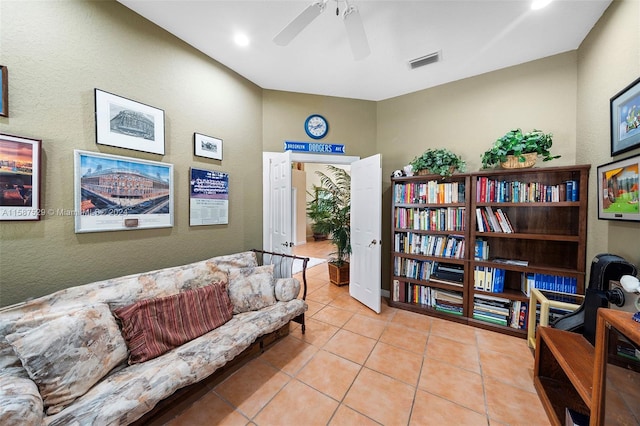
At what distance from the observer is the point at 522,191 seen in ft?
7.37

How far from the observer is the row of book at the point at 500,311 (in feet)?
7.41

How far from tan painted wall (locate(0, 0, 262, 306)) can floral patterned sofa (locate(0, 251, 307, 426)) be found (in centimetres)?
23

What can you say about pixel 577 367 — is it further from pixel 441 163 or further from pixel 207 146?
pixel 207 146

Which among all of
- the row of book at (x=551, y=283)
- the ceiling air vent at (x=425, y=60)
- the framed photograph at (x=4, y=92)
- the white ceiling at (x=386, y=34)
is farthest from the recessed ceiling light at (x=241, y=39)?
Answer: the row of book at (x=551, y=283)

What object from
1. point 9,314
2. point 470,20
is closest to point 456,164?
point 470,20

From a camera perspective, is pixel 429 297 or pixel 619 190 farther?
pixel 429 297

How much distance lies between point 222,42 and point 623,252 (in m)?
3.66

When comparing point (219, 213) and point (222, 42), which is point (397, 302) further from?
point (222, 42)

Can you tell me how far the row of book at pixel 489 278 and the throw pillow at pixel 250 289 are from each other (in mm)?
2186

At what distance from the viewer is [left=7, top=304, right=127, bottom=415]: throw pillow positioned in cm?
109

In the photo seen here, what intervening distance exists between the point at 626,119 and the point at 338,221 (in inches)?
113

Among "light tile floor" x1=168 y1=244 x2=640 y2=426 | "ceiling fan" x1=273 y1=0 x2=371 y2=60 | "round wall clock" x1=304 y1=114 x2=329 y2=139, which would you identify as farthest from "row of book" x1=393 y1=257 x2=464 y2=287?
"ceiling fan" x1=273 y1=0 x2=371 y2=60

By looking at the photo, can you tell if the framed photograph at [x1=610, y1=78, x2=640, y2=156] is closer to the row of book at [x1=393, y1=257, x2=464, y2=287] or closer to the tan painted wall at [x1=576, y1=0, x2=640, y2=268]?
the tan painted wall at [x1=576, y1=0, x2=640, y2=268]

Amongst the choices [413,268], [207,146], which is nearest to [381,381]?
[413,268]
